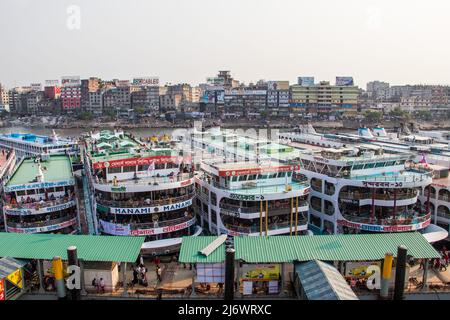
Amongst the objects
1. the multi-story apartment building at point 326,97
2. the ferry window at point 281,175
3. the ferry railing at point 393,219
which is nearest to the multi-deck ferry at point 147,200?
the ferry window at point 281,175

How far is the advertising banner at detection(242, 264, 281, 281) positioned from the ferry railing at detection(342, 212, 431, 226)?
894cm

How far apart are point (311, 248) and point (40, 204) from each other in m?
17.2

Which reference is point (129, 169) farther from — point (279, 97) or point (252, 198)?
point (279, 97)

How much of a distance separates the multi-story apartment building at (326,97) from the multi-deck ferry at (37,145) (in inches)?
3470

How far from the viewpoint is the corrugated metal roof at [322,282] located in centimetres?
1589

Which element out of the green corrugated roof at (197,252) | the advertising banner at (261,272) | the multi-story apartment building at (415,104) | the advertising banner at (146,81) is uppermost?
the advertising banner at (146,81)

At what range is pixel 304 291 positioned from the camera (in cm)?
1681

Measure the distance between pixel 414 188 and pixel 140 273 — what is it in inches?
727

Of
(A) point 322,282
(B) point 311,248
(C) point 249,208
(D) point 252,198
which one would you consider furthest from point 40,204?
(A) point 322,282

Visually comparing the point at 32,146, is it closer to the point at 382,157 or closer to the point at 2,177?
the point at 2,177

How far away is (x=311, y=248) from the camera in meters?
19.5

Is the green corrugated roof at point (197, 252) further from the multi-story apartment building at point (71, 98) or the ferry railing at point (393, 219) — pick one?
the multi-story apartment building at point (71, 98)

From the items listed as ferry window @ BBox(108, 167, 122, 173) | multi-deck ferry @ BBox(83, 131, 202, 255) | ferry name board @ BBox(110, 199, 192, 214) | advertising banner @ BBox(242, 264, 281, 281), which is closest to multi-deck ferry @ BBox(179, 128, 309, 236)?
multi-deck ferry @ BBox(83, 131, 202, 255)
